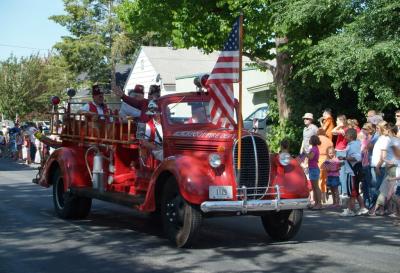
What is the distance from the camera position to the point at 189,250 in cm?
820

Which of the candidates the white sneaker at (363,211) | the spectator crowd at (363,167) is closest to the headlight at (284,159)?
the spectator crowd at (363,167)

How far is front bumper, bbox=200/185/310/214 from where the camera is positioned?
7.80 metres

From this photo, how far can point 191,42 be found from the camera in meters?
20.0

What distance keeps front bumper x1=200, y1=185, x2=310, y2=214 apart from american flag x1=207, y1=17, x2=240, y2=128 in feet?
3.53

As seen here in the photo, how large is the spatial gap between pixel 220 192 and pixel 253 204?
1.44 feet

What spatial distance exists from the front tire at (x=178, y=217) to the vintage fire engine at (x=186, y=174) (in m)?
0.01

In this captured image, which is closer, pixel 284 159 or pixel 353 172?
pixel 284 159

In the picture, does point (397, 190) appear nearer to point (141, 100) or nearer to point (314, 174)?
point (314, 174)

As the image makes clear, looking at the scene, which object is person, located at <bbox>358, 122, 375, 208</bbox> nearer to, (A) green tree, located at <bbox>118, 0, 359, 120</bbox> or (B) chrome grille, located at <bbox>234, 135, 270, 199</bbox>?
(B) chrome grille, located at <bbox>234, 135, 270, 199</bbox>

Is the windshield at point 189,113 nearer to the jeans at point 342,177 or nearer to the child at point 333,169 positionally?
the child at point 333,169

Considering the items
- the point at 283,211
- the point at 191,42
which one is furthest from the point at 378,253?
the point at 191,42

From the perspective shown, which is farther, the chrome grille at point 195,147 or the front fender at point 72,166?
the front fender at point 72,166

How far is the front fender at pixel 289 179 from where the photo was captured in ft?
27.9

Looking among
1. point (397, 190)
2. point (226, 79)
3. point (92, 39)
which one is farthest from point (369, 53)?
point (92, 39)
